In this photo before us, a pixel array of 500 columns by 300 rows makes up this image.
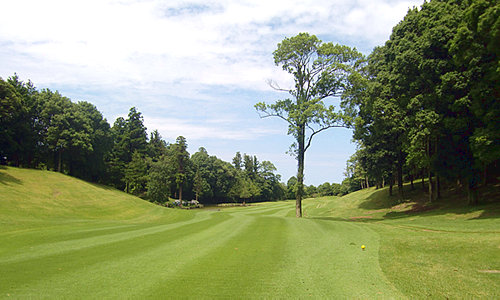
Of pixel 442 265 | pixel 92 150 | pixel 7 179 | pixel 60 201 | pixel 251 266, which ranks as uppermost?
pixel 92 150

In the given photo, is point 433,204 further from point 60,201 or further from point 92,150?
point 92,150

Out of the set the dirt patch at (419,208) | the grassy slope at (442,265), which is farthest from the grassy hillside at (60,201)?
the grassy slope at (442,265)

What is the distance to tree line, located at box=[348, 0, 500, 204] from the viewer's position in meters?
17.6

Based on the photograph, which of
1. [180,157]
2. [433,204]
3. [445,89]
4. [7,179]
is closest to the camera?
[445,89]

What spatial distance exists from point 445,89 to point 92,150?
54747 mm

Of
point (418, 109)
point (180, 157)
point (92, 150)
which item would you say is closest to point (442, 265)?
point (418, 109)

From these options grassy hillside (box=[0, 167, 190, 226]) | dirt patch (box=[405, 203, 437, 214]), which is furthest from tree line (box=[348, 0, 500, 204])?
grassy hillside (box=[0, 167, 190, 226])

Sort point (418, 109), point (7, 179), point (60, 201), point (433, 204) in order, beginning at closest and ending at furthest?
1. point (418, 109)
2. point (433, 204)
3. point (60, 201)
4. point (7, 179)

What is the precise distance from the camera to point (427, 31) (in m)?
21.8

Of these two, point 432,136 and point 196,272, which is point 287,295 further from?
point 432,136

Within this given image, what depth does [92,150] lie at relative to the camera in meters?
52.8

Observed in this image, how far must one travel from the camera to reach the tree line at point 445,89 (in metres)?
17.6

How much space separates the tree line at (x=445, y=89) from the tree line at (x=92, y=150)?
48317 millimetres

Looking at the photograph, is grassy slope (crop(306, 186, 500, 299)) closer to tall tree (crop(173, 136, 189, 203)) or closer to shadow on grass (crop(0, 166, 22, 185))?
shadow on grass (crop(0, 166, 22, 185))
